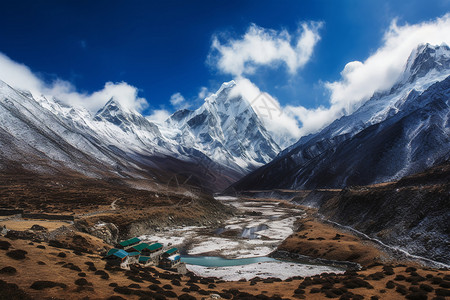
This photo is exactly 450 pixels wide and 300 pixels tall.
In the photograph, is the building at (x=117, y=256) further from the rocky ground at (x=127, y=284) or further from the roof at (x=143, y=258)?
the roof at (x=143, y=258)

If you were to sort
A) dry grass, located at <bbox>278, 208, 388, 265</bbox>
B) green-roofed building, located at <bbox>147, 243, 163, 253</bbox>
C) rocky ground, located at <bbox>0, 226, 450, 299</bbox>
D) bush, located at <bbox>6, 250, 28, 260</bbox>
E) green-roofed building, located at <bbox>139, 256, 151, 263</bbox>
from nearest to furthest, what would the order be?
1. rocky ground, located at <bbox>0, 226, 450, 299</bbox>
2. bush, located at <bbox>6, 250, 28, 260</bbox>
3. green-roofed building, located at <bbox>139, 256, 151, 263</bbox>
4. green-roofed building, located at <bbox>147, 243, 163, 253</bbox>
5. dry grass, located at <bbox>278, 208, 388, 265</bbox>

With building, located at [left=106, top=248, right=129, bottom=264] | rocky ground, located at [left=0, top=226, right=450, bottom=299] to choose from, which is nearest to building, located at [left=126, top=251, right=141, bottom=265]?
building, located at [left=106, top=248, right=129, bottom=264]

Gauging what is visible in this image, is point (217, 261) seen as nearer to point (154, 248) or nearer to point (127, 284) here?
point (154, 248)

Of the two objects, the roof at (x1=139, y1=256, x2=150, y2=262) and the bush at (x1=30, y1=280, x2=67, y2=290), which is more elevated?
the bush at (x1=30, y1=280, x2=67, y2=290)

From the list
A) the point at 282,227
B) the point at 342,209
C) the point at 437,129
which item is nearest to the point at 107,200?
the point at 282,227

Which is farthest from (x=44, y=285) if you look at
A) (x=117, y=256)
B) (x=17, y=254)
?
(x=117, y=256)

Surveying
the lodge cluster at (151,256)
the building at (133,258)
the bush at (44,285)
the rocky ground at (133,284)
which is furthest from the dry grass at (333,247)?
the bush at (44,285)

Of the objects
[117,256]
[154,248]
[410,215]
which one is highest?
[410,215]

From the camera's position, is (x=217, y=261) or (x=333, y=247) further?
(x=217, y=261)

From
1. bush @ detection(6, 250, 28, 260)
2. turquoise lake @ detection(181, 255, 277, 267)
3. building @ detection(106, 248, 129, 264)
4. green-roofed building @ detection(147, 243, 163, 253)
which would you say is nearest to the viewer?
bush @ detection(6, 250, 28, 260)

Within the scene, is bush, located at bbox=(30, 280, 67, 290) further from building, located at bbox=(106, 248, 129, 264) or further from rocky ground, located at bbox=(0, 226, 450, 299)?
building, located at bbox=(106, 248, 129, 264)

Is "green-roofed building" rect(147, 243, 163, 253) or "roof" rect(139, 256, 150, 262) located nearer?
"roof" rect(139, 256, 150, 262)

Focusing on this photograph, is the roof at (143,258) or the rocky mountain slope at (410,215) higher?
the rocky mountain slope at (410,215)
